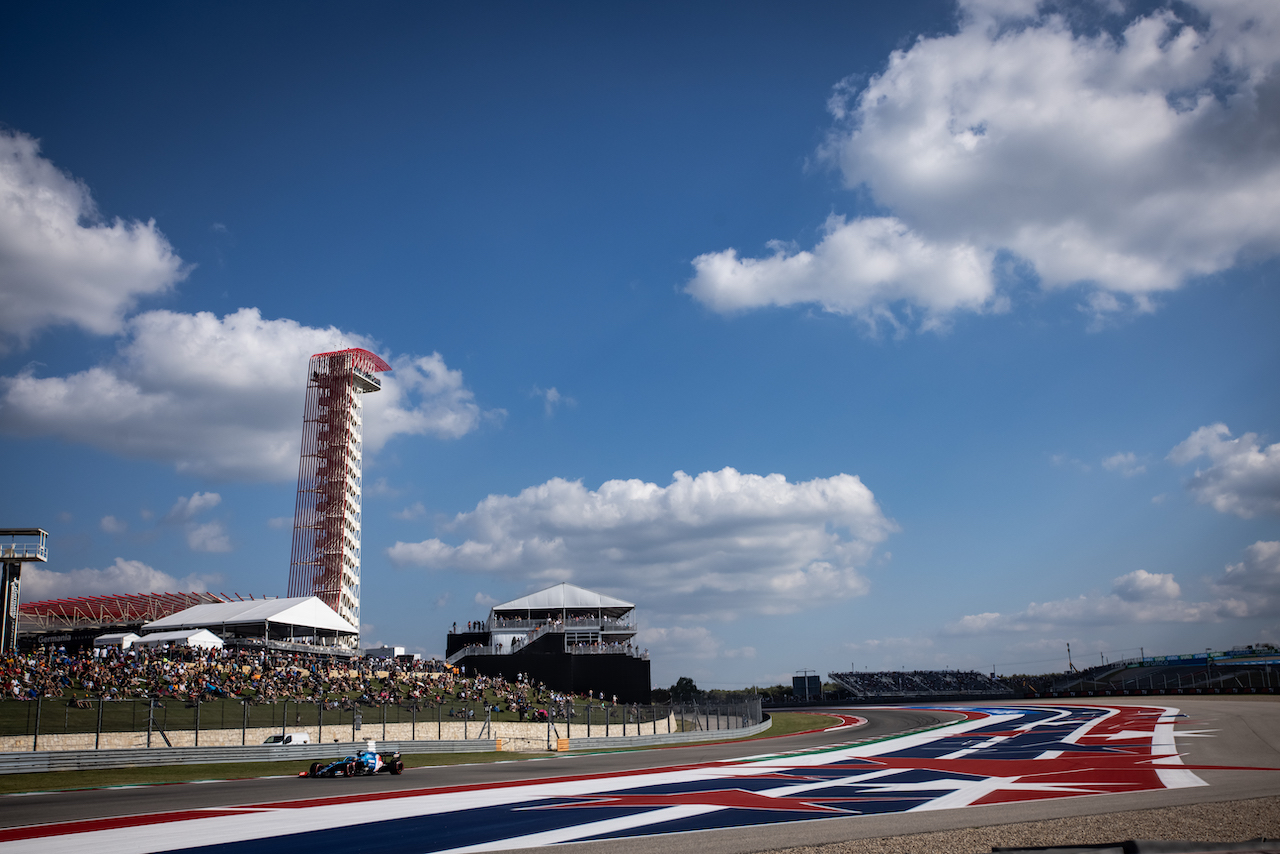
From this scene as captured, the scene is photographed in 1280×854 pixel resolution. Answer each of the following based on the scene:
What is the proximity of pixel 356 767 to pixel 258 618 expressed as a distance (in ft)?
99.2

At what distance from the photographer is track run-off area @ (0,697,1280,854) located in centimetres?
1377

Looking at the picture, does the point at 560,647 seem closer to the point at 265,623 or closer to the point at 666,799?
the point at 265,623

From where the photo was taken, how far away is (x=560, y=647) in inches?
2333

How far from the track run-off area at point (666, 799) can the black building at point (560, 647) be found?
25.8 meters

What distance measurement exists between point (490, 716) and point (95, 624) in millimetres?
44687

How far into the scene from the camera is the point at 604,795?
19.7 m

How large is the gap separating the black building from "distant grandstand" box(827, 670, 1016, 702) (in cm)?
3818

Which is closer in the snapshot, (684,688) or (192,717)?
(192,717)

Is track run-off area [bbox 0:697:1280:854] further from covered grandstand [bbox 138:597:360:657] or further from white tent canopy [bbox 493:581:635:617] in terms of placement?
white tent canopy [bbox 493:581:635:617]

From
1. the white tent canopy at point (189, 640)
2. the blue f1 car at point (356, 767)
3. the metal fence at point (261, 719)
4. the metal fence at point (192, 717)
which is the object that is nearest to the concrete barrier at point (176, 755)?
the metal fence at point (261, 719)

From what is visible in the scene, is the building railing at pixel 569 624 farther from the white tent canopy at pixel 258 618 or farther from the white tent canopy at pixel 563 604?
the white tent canopy at pixel 258 618

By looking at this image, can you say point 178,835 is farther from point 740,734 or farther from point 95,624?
point 95,624

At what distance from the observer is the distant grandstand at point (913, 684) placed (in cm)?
8912

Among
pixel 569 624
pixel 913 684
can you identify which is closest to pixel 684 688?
pixel 913 684
